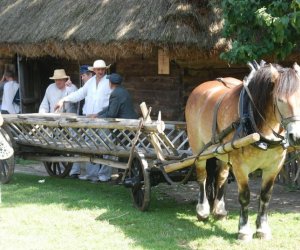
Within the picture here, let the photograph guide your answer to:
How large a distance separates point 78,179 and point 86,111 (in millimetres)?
1306

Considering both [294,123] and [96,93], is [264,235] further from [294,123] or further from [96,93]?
[96,93]

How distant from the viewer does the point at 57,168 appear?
378 inches

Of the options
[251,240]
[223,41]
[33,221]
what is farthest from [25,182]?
[251,240]

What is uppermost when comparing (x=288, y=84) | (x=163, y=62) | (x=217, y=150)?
(x=163, y=62)

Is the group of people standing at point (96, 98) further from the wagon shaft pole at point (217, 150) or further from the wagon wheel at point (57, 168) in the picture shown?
the wagon shaft pole at point (217, 150)

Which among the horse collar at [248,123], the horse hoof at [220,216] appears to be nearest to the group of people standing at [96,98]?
the horse hoof at [220,216]

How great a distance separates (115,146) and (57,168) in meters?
2.67

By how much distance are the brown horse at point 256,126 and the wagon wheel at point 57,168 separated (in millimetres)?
3238

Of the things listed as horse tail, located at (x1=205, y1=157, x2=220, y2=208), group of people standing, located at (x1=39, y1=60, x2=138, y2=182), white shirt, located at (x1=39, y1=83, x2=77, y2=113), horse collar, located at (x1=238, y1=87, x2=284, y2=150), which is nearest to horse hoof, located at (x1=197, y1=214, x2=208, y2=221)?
horse tail, located at (x1=205, y1=157, x2=220, y2=208)

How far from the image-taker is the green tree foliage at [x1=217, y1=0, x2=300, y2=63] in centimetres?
602

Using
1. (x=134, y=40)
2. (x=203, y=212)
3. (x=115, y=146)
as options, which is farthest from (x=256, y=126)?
(x=134, y=40)

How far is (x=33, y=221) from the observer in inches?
252

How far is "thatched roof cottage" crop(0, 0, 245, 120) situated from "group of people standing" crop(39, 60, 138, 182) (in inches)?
33.0

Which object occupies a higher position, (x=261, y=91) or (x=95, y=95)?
(x=261, y=91)
